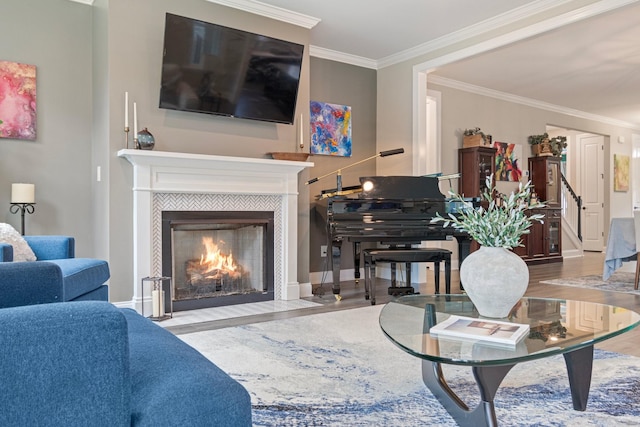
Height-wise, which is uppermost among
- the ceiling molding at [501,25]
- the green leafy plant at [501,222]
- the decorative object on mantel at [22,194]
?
the ceiling molding at [501,25]

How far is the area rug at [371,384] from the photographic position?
1.75 metres

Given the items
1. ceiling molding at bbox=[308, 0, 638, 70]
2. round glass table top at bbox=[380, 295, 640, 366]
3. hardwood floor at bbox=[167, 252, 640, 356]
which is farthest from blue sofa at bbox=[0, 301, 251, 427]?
ceiling molding at bbox=[308, 0, 638, 70]

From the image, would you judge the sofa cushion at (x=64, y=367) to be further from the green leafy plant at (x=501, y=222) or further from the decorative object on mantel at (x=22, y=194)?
the decorative object on mantel at (x=22, y=194)

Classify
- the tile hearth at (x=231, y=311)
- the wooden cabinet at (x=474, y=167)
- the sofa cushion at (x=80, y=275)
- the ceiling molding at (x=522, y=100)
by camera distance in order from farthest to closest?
the wooden cabinet at (x=474, y=167) < the ceiling molding at (x=522, y=100) < the tile hearth at (x=231, y=311) < the sofa cushion at (x=80, y=275)

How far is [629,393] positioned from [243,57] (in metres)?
3.52

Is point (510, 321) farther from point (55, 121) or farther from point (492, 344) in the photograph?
point (55, 121)

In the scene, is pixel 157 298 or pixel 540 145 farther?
pixel 540 145

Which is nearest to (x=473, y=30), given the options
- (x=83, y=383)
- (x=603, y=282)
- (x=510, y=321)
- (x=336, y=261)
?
(x=336, y=261)

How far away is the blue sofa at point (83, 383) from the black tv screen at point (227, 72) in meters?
3.11

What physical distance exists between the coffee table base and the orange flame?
2.46m

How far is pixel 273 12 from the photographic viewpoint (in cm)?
420

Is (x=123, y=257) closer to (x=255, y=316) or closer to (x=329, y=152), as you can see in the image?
(x=255, y=316)

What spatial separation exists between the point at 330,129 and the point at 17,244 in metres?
3.35

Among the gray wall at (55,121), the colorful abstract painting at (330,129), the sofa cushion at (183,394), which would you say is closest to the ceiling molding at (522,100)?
the colorful abstract painting at (330,129)
